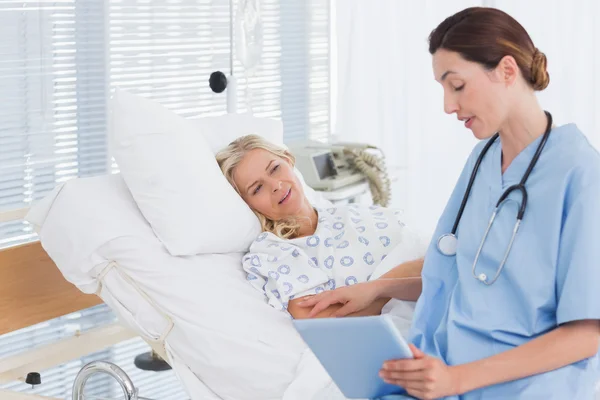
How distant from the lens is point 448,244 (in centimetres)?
165

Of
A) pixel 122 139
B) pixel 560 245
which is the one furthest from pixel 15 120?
pixel 560 245

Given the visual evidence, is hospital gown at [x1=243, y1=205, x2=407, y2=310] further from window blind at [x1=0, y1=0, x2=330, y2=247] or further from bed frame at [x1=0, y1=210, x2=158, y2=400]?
window blind at [x1=0, y1=0, x2=330, y2=247]

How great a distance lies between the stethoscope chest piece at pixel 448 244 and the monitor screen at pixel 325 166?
140 cm

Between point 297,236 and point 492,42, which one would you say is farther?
point 297,236

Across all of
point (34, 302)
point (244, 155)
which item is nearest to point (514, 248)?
point (244, 155)

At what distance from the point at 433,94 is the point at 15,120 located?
6.84 ft

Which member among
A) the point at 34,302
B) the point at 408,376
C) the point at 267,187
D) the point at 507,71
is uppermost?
the point at 507,71

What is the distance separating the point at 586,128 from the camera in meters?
3.76

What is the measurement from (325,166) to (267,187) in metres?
0.94

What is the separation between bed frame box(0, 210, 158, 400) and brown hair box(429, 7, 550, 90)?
3.20 ft

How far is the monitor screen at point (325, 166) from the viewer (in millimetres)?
3061

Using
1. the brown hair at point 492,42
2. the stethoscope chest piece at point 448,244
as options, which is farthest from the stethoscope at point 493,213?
the brown hair at point 492,42

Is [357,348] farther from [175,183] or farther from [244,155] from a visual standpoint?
[244,155]

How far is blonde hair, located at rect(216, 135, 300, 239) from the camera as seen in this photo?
2174 millimetres
